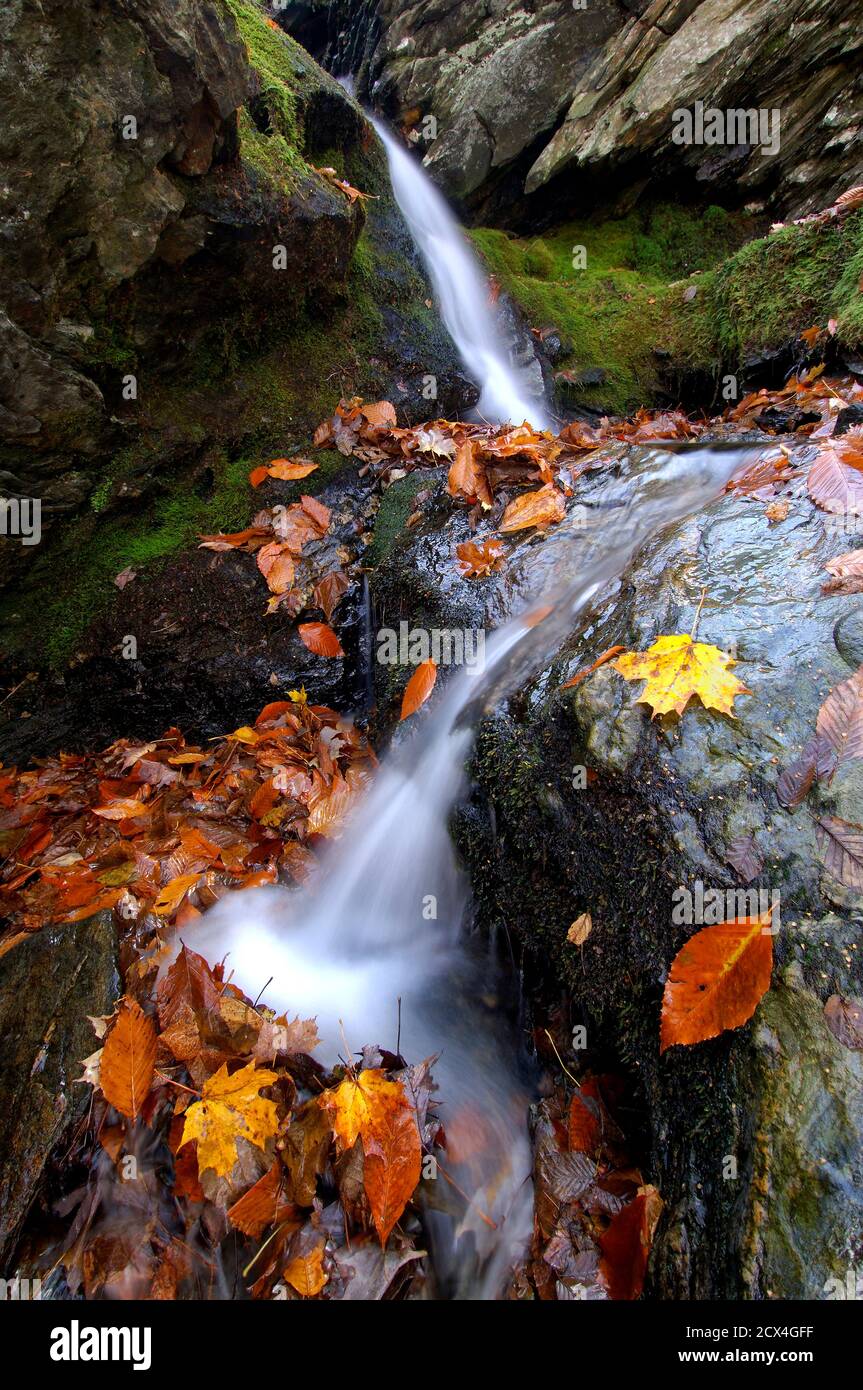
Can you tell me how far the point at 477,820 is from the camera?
8.21 ft

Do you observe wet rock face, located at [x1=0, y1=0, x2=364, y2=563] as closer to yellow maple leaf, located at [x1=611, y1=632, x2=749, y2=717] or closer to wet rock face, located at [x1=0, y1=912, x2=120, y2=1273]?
wet rock face, located at [x1=0, y1=912, x2=120, y2=1273]

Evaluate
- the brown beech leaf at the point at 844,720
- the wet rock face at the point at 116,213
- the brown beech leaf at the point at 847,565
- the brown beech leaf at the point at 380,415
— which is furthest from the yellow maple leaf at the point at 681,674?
the brown beech leaf at the point at 380,415

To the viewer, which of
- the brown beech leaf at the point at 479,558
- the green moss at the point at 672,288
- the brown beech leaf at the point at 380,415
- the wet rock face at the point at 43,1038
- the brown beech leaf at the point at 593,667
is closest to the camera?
the wet rock face at the point at 43,1038

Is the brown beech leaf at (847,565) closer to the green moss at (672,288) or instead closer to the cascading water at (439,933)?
the cascading water at (439,933)

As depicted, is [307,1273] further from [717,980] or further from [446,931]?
[717,980]

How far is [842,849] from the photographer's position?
1.52m

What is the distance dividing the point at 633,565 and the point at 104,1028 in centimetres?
263

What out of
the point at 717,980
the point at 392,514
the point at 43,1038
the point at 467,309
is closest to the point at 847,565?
the point at 717,980

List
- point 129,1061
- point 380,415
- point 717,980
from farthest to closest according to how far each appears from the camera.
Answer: point 380,415
point 129,1061
point 717,980

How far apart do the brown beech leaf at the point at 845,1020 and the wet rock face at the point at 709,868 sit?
0.01m

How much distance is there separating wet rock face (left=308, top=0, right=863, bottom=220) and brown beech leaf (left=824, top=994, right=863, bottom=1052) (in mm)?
8240

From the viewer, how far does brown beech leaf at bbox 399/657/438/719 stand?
3.05 metres

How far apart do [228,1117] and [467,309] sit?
290 inches

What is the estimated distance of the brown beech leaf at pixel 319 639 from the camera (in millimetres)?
4090
